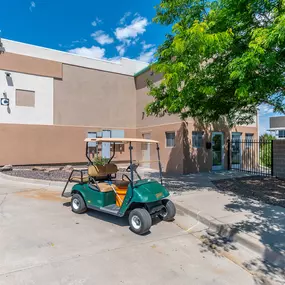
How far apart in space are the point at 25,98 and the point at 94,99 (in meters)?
4.17

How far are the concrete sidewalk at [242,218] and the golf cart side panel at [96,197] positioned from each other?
198 cm

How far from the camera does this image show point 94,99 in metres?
15.2

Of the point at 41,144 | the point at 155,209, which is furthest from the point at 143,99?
the point at 155,209

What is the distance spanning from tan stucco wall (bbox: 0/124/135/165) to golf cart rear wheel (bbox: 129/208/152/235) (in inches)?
428

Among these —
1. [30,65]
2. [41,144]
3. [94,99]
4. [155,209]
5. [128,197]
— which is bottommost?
[155,209]

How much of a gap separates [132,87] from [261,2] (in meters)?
11.8

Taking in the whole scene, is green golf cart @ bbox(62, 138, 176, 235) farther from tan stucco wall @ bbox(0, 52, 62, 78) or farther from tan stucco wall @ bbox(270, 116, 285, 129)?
tan stucco wall @ bbox(270, 116, 285, 129)

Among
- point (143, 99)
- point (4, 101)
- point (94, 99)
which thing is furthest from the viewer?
point (143, 99)

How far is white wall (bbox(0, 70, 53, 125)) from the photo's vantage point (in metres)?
13.0

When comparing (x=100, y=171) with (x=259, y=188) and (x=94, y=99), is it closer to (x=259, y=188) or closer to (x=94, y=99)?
Result: (x=259, y=188)

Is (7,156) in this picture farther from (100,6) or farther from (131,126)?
(100,6)

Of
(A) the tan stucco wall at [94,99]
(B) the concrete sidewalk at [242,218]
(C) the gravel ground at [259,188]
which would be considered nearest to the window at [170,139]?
(C) the gravel ground at [259,188]

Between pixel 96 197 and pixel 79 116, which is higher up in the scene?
pixel 79 116

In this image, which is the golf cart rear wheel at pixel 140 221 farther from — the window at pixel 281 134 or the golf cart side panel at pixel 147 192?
the window at pixel 281 134
